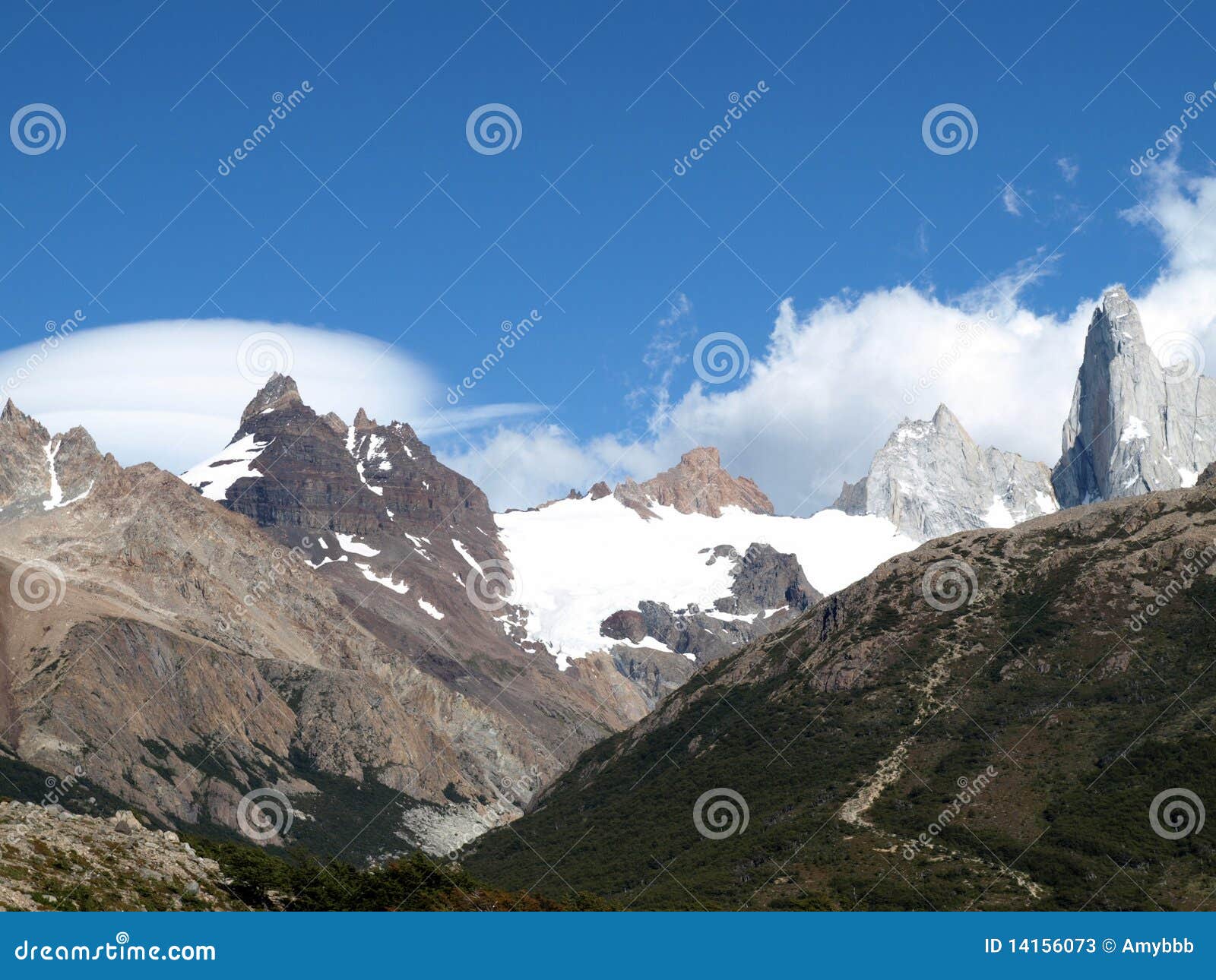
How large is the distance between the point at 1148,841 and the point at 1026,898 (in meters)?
19.3

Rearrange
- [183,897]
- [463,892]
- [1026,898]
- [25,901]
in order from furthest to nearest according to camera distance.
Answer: [1026,898] < [463,892] < [183,897] < [25,901]

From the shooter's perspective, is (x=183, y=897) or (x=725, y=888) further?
(x=725, y=888)

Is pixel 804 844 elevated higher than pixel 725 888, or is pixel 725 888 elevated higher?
pixel 804 844

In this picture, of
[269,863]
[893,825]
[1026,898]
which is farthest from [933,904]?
[269,863]

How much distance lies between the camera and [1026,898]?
169875 millimetres

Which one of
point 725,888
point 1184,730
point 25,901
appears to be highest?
point 1184,730

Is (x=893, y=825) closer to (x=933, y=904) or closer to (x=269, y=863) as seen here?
(x=933, y=904)

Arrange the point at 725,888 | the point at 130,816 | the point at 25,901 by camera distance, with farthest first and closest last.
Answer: the point at 725,888 → the point at 130,816 → the point at 25,901

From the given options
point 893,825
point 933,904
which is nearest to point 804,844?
point 893,825

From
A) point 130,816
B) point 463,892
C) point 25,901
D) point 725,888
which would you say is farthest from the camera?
point 725,888

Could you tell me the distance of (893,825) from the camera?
648ft
